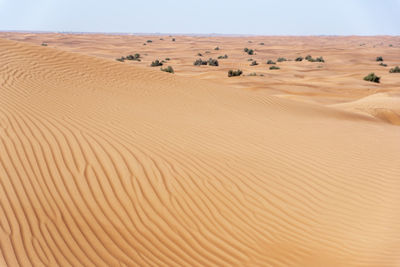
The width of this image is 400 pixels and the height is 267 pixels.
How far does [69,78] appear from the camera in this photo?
11.2 metres

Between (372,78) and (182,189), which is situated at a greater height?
(182,189)

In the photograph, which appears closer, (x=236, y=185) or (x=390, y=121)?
(x=236, y=185)

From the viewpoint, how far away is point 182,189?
5.10m

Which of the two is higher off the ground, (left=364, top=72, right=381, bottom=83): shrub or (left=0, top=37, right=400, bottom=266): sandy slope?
(left=0, top=37, right=400, bottom=266): sandy slope

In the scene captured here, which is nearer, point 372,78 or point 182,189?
point 182,189

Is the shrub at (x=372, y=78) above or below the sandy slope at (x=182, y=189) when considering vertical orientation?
below

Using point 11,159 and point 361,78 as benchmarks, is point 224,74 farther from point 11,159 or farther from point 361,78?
point 11,159

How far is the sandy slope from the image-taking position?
405 cm

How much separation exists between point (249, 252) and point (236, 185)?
128 cm

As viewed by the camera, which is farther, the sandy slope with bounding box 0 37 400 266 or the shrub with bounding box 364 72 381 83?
the shrub with bounding box 364 72 381 83

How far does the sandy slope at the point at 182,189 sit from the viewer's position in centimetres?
405

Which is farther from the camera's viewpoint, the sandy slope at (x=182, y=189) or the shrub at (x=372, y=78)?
the shrub at (x=372, y=78)

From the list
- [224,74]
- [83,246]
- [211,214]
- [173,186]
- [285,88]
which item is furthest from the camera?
[224,74]

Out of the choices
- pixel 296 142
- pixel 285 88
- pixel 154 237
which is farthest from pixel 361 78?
pixel 154 237
